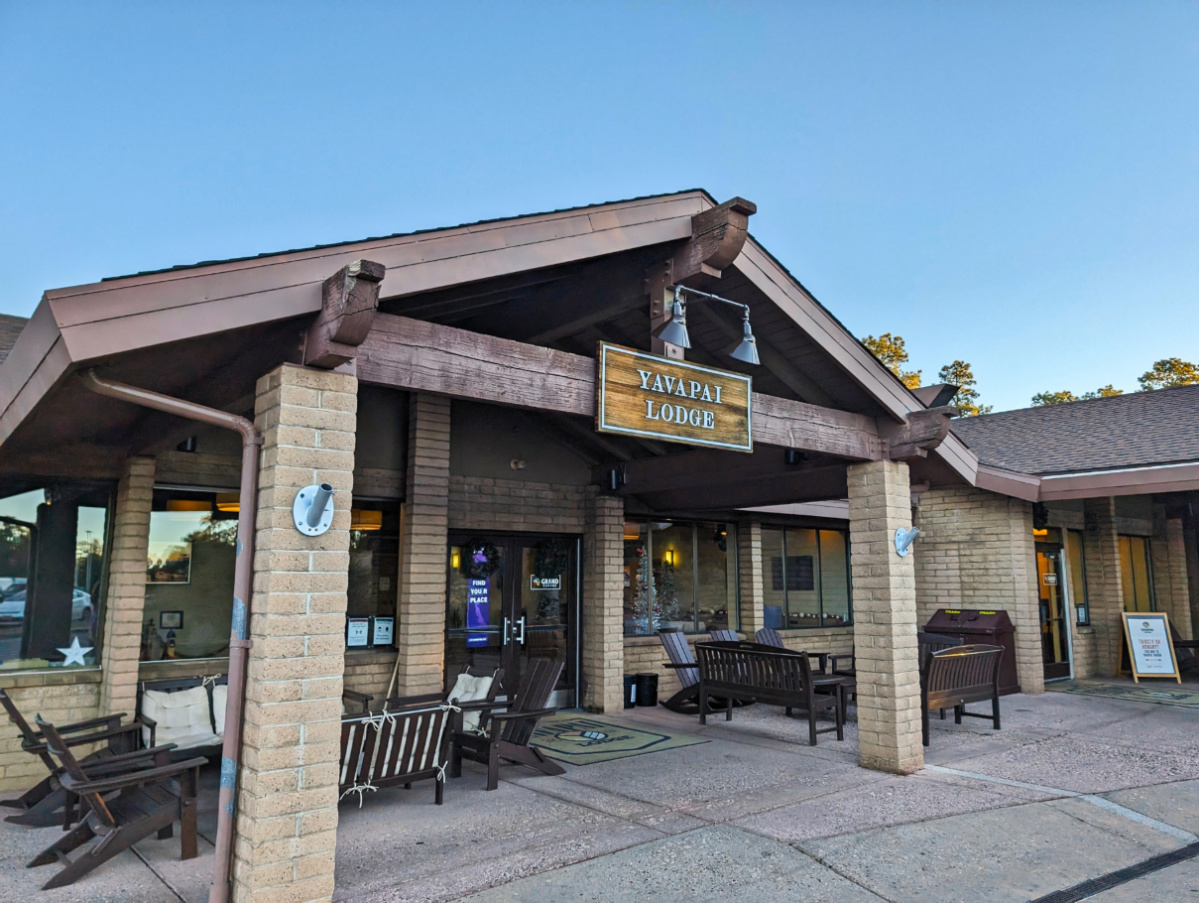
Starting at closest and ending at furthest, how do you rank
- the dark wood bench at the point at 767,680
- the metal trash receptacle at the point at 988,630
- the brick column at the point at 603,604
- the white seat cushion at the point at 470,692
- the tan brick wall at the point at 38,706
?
1. the tan brick wall at the point at 38,706
2. the white seat cushion at the point at 470,692
3. the dark wood bench at the point at 767,680
4. the brick column at the point at 603,604
5. the metal trash receptacle at the point at 988,630

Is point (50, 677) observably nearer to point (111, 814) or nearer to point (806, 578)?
point (111, 814)

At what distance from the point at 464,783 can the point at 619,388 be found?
356 cm

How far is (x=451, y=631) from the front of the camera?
8.92 meters

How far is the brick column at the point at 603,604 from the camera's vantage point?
946cm

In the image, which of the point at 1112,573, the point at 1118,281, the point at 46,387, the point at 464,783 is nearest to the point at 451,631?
the point at 464,783

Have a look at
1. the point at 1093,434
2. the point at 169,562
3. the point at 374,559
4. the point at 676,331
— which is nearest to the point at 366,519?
the point at 374,559

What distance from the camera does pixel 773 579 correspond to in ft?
40.9

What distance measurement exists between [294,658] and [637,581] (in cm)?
736

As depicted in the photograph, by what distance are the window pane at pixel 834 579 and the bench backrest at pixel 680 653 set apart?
364cm

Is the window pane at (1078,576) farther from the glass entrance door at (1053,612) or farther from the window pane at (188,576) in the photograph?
the window pane at (188,576)

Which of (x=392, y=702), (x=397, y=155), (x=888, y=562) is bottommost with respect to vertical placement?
(x=392, y=702)

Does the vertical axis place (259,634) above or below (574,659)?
above

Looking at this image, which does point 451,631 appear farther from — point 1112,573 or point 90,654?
point 1112,573

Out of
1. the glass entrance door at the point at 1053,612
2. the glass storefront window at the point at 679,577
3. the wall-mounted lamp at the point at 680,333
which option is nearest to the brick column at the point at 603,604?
the glass storefront window at the point at 679,577
